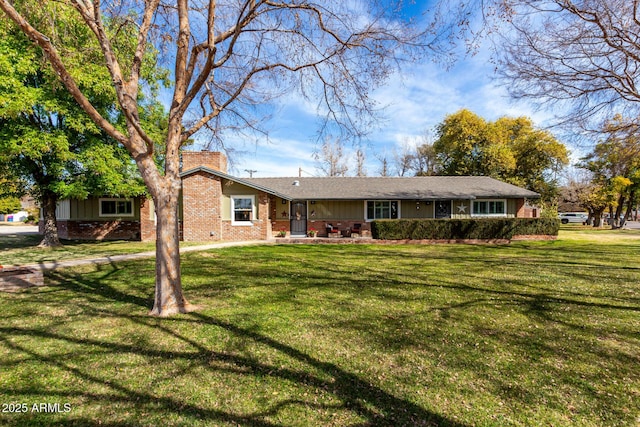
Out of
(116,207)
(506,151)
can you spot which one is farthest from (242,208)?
(506,151)

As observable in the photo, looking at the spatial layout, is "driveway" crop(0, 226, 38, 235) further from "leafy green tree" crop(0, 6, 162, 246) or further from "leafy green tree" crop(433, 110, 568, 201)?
"leafy green tree" crop(433, 110, 568, 201)

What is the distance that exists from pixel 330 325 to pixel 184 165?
49.9ft

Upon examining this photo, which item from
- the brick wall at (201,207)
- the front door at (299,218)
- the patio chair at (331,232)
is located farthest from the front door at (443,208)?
the brick wall at (201,207)

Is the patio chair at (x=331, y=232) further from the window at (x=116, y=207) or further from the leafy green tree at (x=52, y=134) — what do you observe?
the window at (x=116, y=207)

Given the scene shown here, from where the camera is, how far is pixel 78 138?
13.8m

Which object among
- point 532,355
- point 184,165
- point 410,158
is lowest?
point 532,355

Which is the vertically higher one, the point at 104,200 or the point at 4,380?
the point at 104,200

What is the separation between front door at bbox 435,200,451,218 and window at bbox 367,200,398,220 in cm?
296

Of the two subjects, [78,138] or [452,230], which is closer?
[78,138]

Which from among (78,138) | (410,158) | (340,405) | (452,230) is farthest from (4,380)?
(410,158)

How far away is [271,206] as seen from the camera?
62.7ft

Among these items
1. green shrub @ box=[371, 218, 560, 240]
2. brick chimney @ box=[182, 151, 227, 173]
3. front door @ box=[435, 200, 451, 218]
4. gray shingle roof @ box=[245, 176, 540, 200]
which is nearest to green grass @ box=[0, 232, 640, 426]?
green shrub @ box=[371, 218, 560, 240]

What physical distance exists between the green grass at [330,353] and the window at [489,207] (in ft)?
44.4

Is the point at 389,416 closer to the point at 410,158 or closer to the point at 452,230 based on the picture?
the point at 452,230
